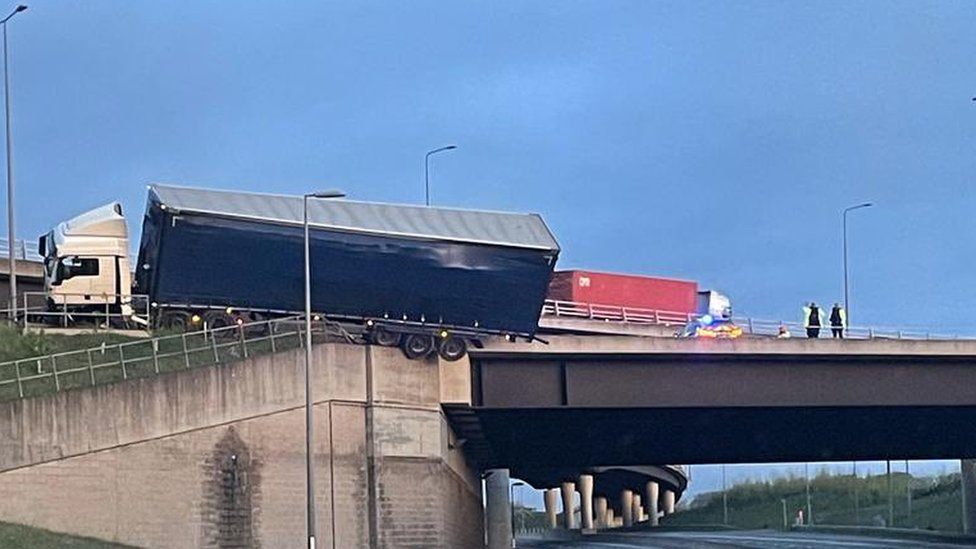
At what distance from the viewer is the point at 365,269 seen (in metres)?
49.6

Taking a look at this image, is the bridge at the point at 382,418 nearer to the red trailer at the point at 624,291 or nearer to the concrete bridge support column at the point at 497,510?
the red trailer at the point at 624,291

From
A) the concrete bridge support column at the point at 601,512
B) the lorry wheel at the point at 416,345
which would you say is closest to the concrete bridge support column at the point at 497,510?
the lorry wheel at the point at 416,345

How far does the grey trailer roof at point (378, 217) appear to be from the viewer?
48.6 meters

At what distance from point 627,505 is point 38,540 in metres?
113

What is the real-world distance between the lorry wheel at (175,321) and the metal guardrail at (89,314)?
1.27 metres

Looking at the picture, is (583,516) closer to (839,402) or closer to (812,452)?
(812,452)

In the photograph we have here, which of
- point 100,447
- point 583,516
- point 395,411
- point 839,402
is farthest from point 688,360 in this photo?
point 583,516

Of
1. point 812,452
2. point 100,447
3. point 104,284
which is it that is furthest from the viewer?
point 812,452

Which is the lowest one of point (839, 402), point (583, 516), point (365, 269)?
point (583, 516)

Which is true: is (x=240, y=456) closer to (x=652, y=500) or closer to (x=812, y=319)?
(x=812, y=319)

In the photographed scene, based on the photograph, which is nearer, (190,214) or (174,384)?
(174,384)

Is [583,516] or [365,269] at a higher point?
[365,269]

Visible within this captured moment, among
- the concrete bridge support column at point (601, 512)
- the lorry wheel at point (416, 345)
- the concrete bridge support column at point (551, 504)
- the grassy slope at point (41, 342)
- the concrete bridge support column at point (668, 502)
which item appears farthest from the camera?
the concrete bridge support column at point (601, 512)

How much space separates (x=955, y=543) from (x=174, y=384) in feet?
142
